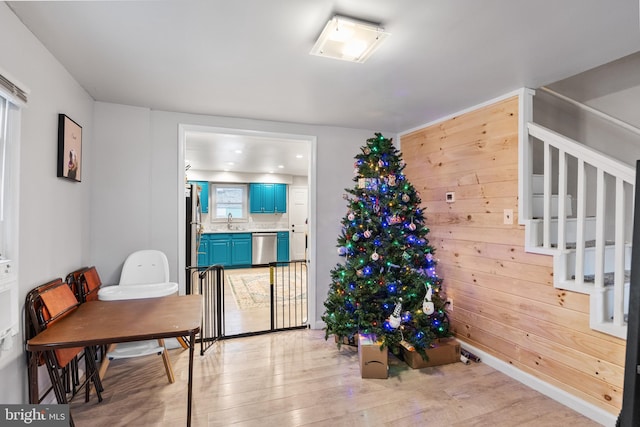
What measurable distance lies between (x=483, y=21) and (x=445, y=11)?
25 cm

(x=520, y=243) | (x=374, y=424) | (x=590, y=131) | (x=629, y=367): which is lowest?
(x=374, y=424)

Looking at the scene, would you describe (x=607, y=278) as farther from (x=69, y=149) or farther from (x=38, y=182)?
(x=69, y=149)

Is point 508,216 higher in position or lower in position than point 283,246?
higher

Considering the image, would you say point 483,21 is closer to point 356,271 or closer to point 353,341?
point 356,271

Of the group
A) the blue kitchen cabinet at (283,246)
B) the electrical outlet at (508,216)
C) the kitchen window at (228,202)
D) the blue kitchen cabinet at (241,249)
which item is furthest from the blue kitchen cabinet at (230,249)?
the electrical outlet at (508,216)

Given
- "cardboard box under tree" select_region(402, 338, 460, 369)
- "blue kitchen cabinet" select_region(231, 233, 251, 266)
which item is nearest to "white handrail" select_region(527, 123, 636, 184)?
"cardboard box under tree" select_region(402, 338, 460, 369)

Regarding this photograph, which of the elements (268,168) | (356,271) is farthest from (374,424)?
(268,168)

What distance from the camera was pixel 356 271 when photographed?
2.85 meters

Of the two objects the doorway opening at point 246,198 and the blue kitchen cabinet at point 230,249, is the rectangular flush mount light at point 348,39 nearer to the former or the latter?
the doorway opening at point 246,198

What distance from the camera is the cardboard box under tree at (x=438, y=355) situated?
2.72 metres

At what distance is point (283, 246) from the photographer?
26.5ft

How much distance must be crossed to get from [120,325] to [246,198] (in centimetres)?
646

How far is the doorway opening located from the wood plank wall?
1434 millimetres

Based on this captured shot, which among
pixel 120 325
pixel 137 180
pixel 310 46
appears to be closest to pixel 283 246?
pixel 137 180
